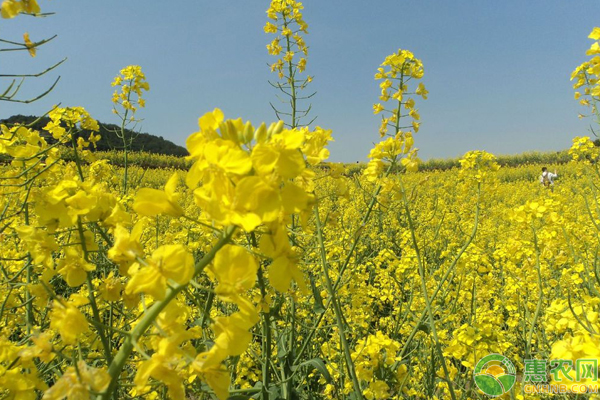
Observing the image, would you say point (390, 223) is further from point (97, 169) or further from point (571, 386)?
point (571, 386)

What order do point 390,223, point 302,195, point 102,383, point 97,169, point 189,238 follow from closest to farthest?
point 102,383 < point 302,195 < point 97,169 < point 189,238 < point 390,223

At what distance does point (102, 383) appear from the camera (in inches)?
23.3

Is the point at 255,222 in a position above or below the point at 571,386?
above

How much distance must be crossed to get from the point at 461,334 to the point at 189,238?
2636 mm

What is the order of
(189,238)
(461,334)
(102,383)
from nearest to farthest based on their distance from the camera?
(102,383), (461,334), (189,238)

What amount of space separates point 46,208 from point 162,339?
0.60m

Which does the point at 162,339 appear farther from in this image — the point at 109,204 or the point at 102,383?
the point at 109,204

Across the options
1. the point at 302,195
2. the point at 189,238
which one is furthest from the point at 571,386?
the point at 189,238

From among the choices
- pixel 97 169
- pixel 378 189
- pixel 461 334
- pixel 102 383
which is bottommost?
pixel 461 334

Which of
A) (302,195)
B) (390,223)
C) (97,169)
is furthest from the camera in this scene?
(390,223)

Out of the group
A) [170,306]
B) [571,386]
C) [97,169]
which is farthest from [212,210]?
[97,169]

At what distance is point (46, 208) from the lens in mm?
1004

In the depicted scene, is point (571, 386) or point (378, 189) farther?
point (378, 189)

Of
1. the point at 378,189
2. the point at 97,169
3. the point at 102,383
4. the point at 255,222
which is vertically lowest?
the point at 102,383
